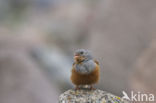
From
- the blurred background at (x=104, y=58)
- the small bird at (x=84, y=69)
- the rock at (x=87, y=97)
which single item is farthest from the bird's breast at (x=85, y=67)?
the blurred background at (x=104, y=58)

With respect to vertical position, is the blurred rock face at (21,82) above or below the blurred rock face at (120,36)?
below

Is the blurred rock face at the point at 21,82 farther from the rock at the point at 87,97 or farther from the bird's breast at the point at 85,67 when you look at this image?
the bird's breast at the point at 85,67

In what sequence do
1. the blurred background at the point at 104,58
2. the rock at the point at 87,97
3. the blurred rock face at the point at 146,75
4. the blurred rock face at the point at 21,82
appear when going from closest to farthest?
the rock at the point at 87,97 → the blurred rock face at the point at 146,75 → the blurred background at the point at 104,58 → the blurred rock face at the point at 21,82

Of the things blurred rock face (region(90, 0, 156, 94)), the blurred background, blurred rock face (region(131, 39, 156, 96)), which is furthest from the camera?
blurred rock face (region(90, 0, 156, 94))

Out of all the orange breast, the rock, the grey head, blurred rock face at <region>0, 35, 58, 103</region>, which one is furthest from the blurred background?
the grey head

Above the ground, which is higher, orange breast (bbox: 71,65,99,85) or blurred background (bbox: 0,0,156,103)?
blurred background (bbox: 0,0,156,103)

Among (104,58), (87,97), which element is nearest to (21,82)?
(104,58)

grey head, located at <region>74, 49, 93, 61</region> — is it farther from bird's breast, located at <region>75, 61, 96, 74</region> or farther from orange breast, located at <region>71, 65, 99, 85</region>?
orange breast, located at <region>71, 65, 99, 85</region>

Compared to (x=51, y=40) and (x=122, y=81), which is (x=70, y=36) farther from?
(x=122, y=81)

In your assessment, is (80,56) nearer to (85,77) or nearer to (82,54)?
(82,54)
